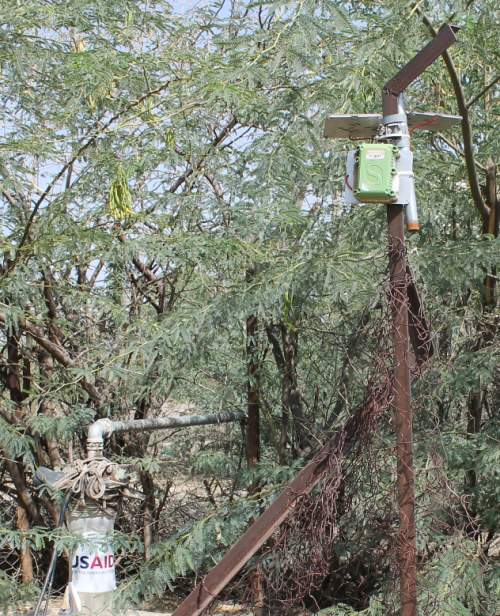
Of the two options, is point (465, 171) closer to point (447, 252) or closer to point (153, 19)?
point (447, 252)

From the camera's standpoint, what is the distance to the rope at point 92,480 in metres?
3.70

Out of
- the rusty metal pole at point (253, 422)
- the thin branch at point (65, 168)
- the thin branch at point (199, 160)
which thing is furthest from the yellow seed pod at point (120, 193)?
the rusty metal pole at point (253, 422)

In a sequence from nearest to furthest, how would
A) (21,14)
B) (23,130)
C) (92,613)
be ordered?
(92,613)
(21,14)
(23,130)

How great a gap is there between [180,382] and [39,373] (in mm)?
1120

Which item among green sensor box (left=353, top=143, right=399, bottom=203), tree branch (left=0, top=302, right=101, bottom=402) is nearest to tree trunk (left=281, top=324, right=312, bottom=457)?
tree branch (left=0, top=302, right=101, bottom=402)

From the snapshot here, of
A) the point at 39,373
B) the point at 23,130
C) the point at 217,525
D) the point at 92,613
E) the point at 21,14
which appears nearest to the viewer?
the point at 92,613

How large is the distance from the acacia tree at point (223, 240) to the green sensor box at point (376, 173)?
2.79 feet

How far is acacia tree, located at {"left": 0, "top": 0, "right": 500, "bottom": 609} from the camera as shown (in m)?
3.76

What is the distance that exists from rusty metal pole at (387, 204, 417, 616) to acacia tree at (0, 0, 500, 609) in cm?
70

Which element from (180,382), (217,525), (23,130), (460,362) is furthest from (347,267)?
(23,130)

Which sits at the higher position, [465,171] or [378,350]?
[465,171]

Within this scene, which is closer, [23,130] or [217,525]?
[217,525]

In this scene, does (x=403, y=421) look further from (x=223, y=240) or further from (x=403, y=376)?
(x=223, y=240)

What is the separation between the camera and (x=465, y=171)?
13.8 feet
